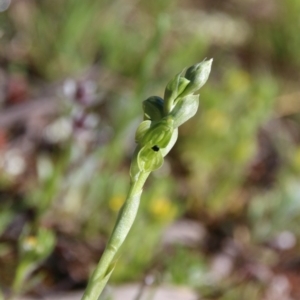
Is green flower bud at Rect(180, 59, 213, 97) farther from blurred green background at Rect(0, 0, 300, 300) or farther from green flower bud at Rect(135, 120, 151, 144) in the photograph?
blurred green background at Rect(0, 0, 300, 300)

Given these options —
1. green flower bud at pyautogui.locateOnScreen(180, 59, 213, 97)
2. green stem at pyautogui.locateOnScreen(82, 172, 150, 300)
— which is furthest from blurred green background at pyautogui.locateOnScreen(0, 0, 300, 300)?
green flower bud at pyautogui.locateOnScreen(180, 59, 213, 97)

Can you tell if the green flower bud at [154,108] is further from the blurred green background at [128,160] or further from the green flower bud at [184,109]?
the blurred green background at [128,160]

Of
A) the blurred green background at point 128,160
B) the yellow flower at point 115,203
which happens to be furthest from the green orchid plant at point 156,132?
the yellow flower at point 115,203

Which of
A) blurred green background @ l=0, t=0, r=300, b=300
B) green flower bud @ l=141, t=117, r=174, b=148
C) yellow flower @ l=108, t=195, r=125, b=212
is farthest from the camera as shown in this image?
yellow flower @ l=108, t=195, r=125, b=212

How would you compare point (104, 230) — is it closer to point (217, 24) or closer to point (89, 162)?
point (89, 162)

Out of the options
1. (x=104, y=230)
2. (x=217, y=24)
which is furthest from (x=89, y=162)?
(x=217, y=24)

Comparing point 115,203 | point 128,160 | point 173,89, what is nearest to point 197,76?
point 173,89
